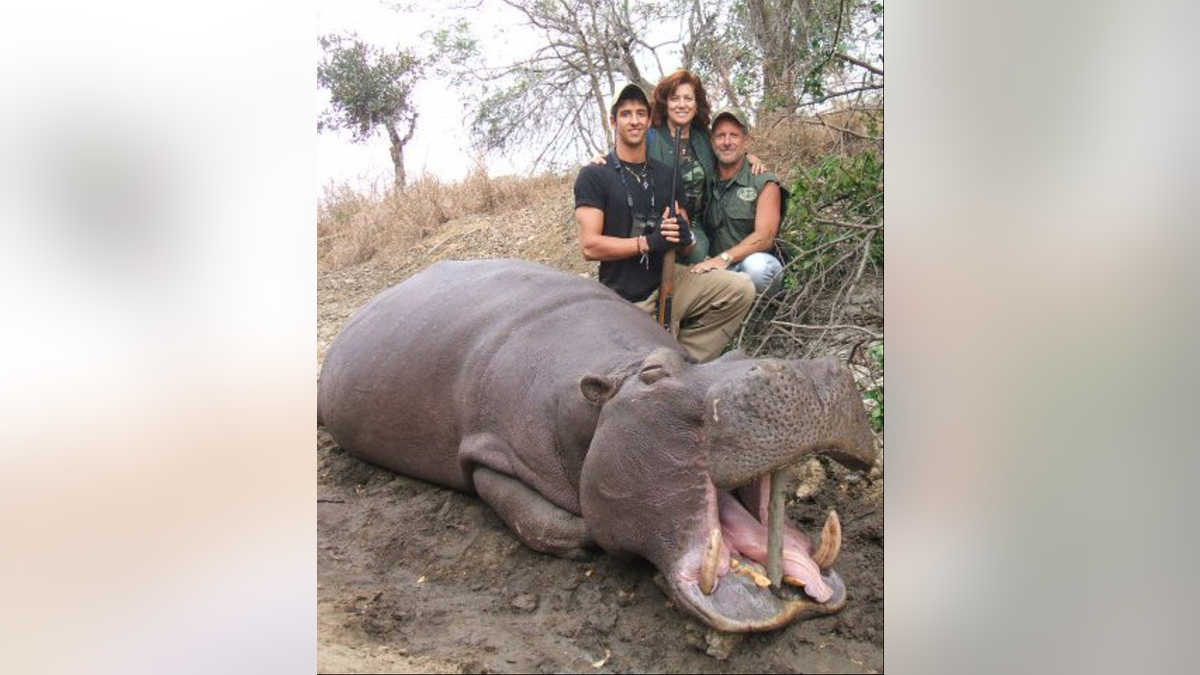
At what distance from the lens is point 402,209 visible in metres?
5.45

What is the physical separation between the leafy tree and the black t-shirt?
92 centimetres

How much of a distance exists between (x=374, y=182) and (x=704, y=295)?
1.74 m

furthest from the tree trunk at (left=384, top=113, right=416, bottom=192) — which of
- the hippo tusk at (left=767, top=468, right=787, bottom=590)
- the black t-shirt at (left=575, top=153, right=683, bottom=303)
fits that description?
the hippo tusk at (left=767, top=468, right=787, bottom=590)

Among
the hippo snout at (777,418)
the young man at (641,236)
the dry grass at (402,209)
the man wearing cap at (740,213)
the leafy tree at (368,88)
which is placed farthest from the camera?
the man wearing cap at (740,213)

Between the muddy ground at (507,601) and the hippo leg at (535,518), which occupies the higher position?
the hippo leg at (535,518)

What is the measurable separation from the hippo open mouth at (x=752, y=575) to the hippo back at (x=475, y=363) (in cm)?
58

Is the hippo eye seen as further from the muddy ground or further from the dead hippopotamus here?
the muddy ground

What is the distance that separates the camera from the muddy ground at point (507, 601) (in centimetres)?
229

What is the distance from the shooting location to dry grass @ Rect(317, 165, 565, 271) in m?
4.30

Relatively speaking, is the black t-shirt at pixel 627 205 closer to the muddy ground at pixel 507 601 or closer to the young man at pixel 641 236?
the young man at pixel 641 236

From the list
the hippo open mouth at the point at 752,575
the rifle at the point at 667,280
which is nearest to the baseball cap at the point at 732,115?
the rifle at the point at 667,280
